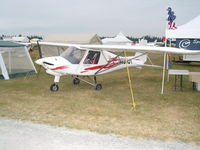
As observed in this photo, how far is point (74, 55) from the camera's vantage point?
9.41 m

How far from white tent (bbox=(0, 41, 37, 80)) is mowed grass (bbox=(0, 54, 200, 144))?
2.43 meters

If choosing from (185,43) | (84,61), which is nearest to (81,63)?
(84,61)

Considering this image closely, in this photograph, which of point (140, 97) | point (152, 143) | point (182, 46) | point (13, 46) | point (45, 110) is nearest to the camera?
point (152, 143)

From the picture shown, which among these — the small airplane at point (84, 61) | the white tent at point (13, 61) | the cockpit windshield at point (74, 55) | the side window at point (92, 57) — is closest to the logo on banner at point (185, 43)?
the small airplane at point (84, 61)

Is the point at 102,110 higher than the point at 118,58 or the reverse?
the reverse

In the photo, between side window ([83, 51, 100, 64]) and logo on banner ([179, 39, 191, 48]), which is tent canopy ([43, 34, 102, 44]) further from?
side window ([83, 51, 100, 64])

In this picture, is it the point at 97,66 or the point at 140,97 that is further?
the point at 97,66

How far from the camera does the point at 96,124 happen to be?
553 centimetres

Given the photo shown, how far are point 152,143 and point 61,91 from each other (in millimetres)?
5801

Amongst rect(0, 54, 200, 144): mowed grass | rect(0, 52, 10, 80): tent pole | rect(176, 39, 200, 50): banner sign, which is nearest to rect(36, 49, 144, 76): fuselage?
rect(0, 54, 200, 144): mowed grass

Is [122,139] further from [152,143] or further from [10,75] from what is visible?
[10,75]

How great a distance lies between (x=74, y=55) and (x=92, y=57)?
0.81m

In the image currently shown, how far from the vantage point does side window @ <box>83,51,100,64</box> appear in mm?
9664

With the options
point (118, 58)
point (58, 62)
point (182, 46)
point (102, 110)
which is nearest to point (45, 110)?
point (102, 110)
